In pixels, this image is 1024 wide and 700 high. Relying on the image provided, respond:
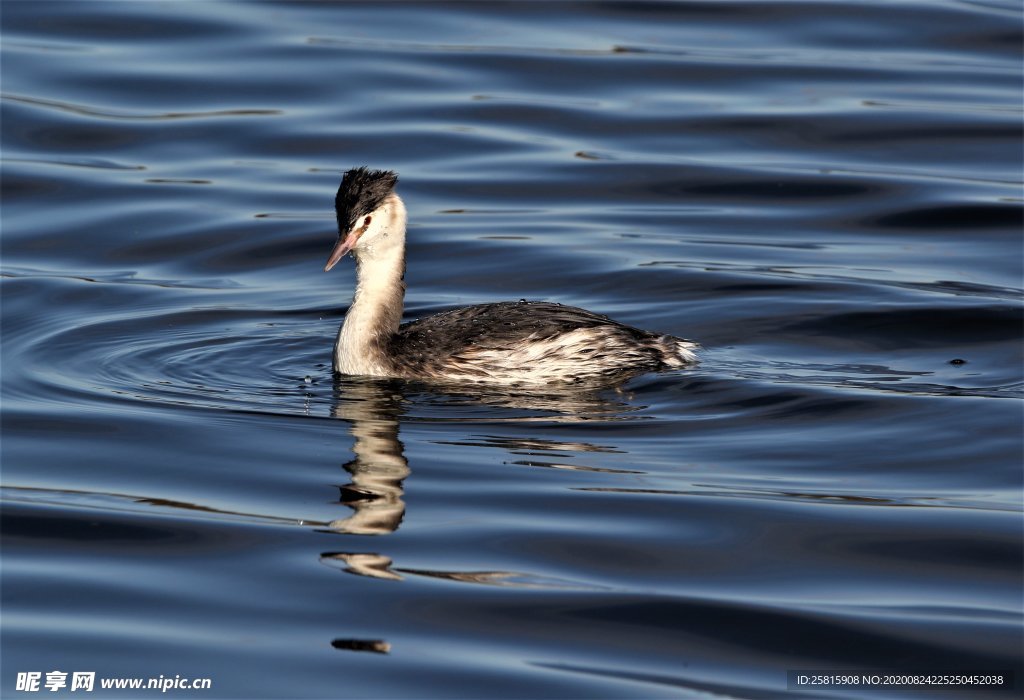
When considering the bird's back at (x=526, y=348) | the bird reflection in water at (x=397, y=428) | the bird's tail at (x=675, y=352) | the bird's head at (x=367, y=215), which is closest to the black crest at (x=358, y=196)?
the bird's head at (x=367, y=215)

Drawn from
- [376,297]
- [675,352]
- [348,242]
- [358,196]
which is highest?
[358,196]

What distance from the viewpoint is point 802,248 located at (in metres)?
15.8

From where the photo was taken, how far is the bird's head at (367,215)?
1182 cm

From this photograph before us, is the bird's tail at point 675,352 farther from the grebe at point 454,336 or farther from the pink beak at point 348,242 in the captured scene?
the pink beak at point 348,242

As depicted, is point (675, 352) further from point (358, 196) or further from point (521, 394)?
point (358, 196)

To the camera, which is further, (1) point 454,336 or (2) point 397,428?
(1) point 454,336

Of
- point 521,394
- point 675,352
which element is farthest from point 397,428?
point 675,352

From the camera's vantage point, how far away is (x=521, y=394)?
1164 cm

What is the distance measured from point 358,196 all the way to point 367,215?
5.9 inches

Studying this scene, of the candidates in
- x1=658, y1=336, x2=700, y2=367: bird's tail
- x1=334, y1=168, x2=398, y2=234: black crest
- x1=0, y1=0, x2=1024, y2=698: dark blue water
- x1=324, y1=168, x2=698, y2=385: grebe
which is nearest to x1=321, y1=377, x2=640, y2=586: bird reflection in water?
x1=0, y1=0, x2=1024, y2=698: dark blue water

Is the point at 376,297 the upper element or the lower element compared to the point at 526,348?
upper

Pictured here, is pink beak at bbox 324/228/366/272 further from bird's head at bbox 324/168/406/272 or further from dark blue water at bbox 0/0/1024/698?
dark blue water at bbox 0/0/1024/698

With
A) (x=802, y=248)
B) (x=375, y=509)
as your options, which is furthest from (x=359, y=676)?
(x=802, y=248)

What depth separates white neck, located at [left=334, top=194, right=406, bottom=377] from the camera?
39.2ft
